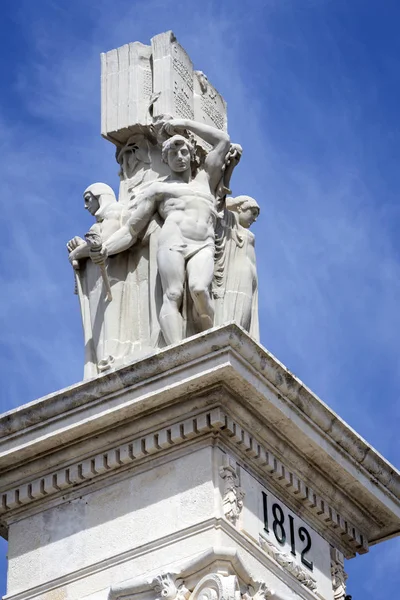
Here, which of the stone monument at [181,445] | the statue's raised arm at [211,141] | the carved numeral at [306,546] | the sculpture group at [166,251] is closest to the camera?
the stone monument at [181,445]

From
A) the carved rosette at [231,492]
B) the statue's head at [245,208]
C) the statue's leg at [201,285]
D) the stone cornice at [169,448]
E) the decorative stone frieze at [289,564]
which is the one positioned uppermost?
the statue's head at [245,208]

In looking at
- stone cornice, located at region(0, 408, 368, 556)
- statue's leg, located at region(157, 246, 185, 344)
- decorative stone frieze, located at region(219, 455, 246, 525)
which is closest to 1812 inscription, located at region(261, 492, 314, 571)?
stone cornice, located at region(0, 408, 368, 556)

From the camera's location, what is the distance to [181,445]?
70.3 feet

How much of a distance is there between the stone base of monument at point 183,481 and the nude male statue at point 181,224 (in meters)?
1.24

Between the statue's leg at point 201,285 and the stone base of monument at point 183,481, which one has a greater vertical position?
the statue's leg at point 201,285

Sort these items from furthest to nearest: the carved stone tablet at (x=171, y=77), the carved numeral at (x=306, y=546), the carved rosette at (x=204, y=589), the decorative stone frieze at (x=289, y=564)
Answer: the carved stone tablet at (x=171, y=77) < the carved numeral at (x=306, y=546) < the decorative stone frieze at (x=289, y=564) < the carved rosette at (x=204, y=589)

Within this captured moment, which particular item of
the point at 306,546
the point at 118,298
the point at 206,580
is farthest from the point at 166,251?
the point at 206,580

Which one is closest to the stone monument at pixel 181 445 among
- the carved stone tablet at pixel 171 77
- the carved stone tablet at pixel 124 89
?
the carved stone tablet at pixel 171 77

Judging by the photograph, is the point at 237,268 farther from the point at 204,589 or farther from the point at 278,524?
the point at 204,589

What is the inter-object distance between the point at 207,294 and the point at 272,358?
159cm

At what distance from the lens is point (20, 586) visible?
2175 cm

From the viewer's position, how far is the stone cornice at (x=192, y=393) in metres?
21.1

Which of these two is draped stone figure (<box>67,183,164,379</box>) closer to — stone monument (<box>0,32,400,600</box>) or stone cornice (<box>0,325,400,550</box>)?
stone monument (<box>0,32,400,600</box>)

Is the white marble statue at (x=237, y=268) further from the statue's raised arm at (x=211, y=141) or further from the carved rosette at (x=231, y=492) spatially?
the carved rosette at (x=231, y=492)
